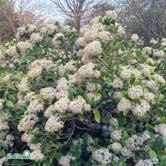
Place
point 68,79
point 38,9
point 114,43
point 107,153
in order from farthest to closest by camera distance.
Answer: point 38,9
point 114,43
point 68,79
point 107,153

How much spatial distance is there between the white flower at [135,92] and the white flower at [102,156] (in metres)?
0.31

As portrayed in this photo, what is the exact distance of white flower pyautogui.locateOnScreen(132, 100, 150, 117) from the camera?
90.9 inches

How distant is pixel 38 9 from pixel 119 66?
20.2 m

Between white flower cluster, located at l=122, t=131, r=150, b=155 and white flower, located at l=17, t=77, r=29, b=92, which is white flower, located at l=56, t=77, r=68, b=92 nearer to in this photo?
white flower, located at l=17, t=77, r=29, b=92

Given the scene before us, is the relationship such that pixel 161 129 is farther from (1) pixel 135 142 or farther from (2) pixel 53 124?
(2) pixel 53 124

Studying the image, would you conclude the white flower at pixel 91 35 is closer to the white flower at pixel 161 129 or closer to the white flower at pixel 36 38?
the white flower at pixel 36 38

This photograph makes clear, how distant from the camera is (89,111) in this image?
7.85 feet

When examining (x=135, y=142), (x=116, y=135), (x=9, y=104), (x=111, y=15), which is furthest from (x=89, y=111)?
(x=111, y=15)

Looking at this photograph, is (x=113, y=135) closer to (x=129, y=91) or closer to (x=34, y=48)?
(x=129, y=91)

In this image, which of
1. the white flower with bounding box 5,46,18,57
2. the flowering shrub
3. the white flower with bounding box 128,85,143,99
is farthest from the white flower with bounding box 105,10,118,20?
the white flower with bounding box 5,46,18,57

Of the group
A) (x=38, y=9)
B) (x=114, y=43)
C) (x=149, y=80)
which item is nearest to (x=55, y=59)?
(x=114, y=43)

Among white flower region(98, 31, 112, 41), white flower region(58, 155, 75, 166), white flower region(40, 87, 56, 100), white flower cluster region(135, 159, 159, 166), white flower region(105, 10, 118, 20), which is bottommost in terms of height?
white flower cluster region(135, 159, 159, 166)

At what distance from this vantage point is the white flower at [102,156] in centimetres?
232

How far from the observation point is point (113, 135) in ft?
7.87
